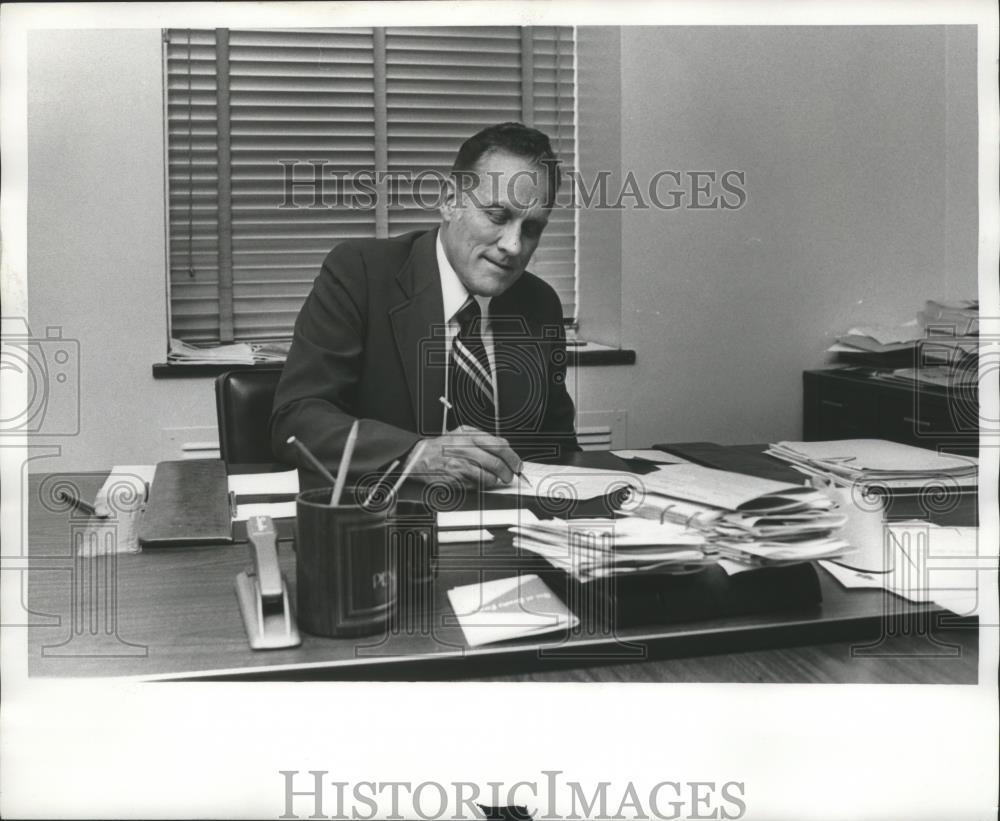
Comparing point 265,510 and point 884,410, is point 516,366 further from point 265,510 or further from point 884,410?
point 884,410

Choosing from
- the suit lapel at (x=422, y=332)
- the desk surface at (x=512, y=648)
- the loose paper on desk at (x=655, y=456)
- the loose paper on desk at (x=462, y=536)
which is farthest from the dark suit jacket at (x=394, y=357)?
the desk surface at (x=512, y=648)

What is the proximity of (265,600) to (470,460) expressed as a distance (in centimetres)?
56

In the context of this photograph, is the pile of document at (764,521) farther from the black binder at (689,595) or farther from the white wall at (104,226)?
the white wall at (104,226)

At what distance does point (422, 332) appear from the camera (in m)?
1.88

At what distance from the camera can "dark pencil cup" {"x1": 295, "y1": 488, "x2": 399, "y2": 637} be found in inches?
31.4

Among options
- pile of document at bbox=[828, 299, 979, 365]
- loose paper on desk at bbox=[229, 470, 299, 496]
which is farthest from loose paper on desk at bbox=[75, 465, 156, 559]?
pile of document at bbox=[828, 299, 979, 365]

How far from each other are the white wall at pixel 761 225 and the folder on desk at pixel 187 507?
1.19 m

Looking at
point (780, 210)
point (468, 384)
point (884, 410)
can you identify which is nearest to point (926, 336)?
point (884, 410)

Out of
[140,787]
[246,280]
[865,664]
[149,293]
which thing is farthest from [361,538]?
[246,280]

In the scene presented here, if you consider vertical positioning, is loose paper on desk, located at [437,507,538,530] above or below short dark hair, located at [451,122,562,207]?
below

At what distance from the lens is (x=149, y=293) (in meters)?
2.56

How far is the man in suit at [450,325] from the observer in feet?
5.97

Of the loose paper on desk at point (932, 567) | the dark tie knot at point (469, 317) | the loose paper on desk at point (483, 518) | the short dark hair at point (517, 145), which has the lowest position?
the loose paper on desk at point (932, 567)

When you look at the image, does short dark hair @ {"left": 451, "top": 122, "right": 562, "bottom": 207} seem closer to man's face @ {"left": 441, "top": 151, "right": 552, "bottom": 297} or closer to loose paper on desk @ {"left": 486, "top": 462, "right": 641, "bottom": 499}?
man's face @ {"left": 441, "top": 151, "right": 552, "bottom": 297}
